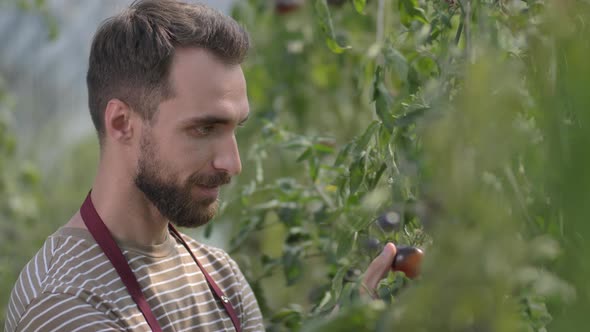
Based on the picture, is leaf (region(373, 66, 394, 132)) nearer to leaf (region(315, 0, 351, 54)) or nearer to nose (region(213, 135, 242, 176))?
leaf (region(315, 0, 351, 54))

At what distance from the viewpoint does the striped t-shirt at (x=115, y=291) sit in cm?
114

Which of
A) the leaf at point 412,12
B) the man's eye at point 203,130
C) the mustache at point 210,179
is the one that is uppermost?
the leaf at point 412,12

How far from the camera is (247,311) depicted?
57.7 inches

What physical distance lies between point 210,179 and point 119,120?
190 mm

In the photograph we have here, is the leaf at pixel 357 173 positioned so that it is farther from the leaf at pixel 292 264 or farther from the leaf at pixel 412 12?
the leaf at pixel 292 264

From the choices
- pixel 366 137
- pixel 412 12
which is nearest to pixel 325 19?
pixel 412 12

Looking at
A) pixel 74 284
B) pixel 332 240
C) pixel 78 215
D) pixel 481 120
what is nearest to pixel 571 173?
pixel 481 120

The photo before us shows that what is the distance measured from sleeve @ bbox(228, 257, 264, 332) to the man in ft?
0.18

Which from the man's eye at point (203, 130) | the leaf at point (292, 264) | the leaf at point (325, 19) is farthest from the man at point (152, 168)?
the leaf at point (292, 264)

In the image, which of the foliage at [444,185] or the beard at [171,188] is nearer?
the foliage at [444,185]

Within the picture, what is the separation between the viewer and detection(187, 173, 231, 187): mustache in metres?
Answer: 1.27

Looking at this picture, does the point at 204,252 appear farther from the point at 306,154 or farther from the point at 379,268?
the point at 379,268

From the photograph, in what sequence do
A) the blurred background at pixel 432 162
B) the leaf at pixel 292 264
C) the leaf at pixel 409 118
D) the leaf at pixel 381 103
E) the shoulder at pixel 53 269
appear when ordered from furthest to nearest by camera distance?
1. the leaf at pixel 292 264
2. the shoulder at pixel 53 269
3. the leaf at pixel 381 103
4. the leaf at pixel 409 118
5. the blurred background at pixel 432 162

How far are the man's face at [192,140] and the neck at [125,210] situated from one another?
3cm
